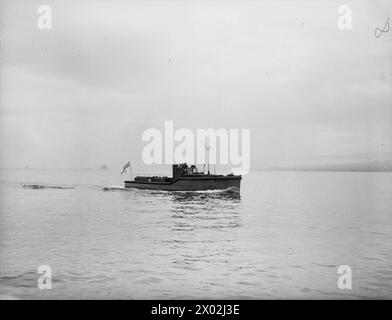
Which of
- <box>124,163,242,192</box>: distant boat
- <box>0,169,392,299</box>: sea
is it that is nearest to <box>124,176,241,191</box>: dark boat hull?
<box>124,163,242,192</box>: distant boat

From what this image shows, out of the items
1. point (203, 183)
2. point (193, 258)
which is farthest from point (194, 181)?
point (193, 258)

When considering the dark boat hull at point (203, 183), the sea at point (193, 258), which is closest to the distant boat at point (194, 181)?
the dark boat hull at point (203, 183)

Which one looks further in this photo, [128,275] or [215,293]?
[128,275]

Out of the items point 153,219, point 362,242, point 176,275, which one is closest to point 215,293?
point 176,275

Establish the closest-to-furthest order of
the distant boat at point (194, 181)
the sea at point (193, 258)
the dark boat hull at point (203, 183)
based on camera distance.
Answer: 1. the sea at point (193, 258)
2. the dark boat hull at point (203, 183)
3. the distant boat at point (194, 181)

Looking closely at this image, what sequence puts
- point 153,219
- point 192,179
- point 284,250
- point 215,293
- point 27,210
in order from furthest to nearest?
point 192,179 < point 27,210 < point 153,219 < point 284,250 < point 215,293

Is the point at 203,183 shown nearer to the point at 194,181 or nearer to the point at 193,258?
the point at 194,181

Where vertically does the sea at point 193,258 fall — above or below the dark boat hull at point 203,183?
below

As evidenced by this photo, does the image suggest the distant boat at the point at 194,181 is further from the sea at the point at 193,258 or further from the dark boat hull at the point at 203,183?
the sea at the point at 193,258

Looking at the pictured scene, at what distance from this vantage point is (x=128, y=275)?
14039mm

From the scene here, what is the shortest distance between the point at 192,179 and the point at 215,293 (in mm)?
40913

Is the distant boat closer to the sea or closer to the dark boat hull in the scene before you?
the dark boat hull

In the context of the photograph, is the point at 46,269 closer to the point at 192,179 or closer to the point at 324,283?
the point at 324,283
